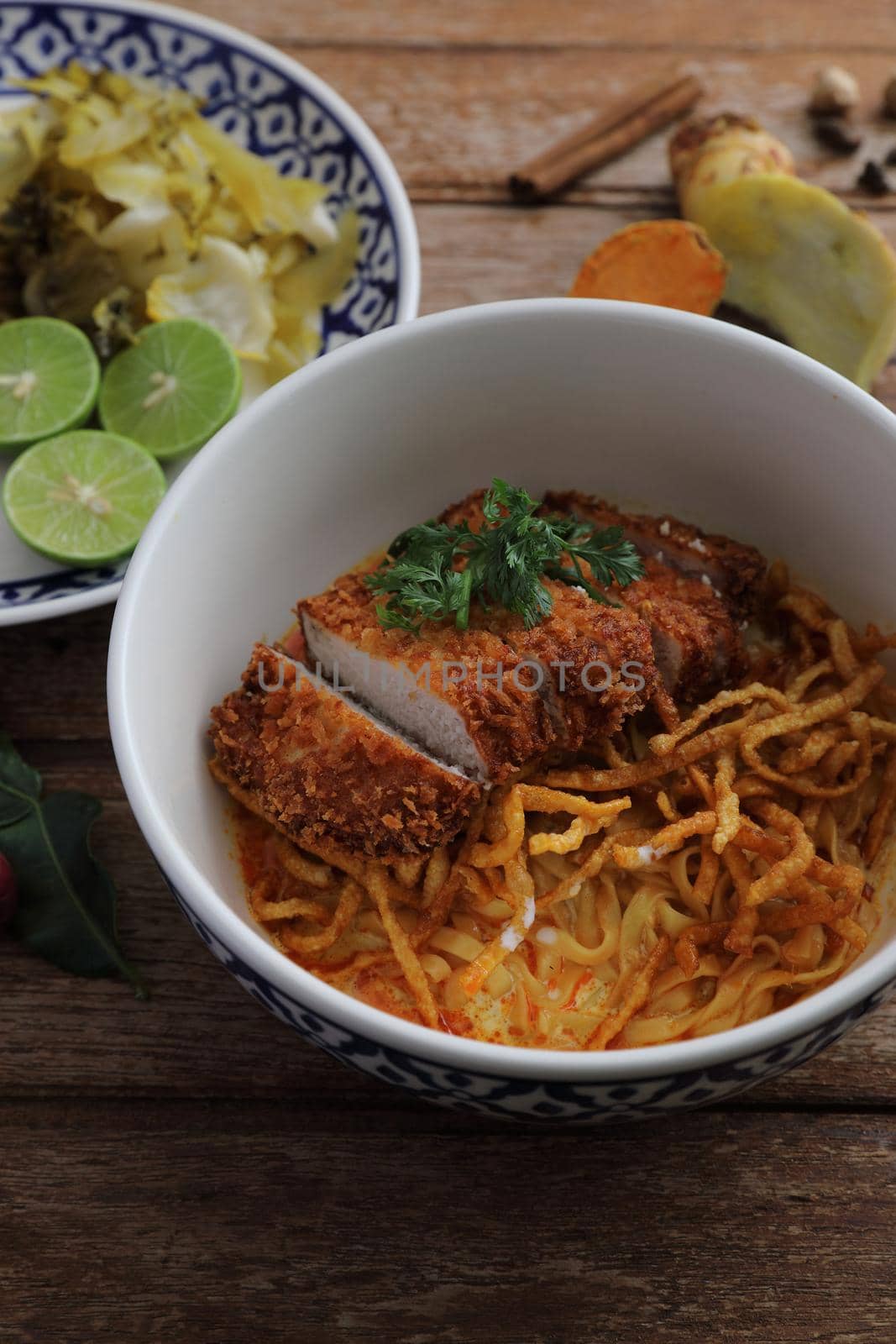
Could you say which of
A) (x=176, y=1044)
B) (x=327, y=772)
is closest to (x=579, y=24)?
(x=327, y=772)

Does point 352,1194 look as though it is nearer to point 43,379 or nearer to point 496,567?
point 496,567

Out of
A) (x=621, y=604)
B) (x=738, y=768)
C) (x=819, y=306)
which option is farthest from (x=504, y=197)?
(x=738, y=768)

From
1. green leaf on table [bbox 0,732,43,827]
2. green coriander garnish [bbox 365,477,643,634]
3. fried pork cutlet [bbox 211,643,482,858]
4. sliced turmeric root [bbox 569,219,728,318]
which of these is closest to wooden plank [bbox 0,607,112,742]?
green leaf on table [bbox 0,732,43,827]

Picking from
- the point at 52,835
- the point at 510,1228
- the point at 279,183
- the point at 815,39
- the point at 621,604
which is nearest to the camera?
the point at 510,1228

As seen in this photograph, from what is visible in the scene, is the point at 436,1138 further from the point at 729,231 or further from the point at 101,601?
the point at 729,231

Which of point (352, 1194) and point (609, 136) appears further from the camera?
point (609, 136)
